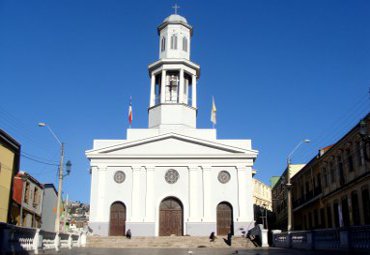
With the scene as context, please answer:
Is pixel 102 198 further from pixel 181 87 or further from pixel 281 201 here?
pixel 281 201

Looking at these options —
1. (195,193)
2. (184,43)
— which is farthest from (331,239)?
(184,43)

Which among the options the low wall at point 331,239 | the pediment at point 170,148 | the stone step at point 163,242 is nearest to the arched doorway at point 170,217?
the pediment at point 170,148

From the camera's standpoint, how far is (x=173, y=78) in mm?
41250

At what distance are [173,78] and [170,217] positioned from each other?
1265cm

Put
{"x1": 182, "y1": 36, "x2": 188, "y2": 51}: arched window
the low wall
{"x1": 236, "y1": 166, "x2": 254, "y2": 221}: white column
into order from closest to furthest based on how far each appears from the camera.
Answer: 1. the low wall
2. {"x1": 236, "y1": 166, "x2": 254, "y2": 221}: white column
3. {"x1": 182, "y1": 36, "x2": 188, "y2": 51}: arched window

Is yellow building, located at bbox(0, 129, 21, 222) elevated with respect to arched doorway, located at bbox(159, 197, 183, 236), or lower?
elevated

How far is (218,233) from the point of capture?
35.4m

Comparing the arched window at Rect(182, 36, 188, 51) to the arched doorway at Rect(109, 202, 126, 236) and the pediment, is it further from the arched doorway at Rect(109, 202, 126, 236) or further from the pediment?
the arched doorway at Rect(109, 202, 126, 236)

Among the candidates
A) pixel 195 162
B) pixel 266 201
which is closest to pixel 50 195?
pixel 195 162

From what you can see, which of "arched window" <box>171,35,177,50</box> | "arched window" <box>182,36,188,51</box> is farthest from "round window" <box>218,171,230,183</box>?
"arched window" <box>171,35,177,50</box>

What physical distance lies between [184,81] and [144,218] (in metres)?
13.1

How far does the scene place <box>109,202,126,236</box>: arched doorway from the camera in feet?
117

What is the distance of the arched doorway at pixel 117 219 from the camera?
3553 cm

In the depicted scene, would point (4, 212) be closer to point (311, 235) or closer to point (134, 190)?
point (134, 190)
